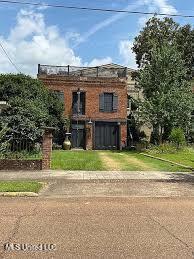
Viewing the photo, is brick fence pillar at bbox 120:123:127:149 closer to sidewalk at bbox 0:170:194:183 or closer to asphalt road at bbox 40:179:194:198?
sidewalk at bbox 0:170:194:183

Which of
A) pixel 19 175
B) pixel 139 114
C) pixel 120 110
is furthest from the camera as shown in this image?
pixel 120 110

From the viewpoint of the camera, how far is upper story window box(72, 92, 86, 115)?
42.2 m

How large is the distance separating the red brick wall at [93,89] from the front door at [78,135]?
1.23 meters

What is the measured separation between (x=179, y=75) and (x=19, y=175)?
2219cm

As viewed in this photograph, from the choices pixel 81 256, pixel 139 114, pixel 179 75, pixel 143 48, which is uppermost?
pixel 143 48

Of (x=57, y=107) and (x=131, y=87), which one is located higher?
(x=131, y=87)

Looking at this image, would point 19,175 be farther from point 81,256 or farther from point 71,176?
point 81,256

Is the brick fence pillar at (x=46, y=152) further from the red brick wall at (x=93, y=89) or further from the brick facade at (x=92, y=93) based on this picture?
the red brick wall at (x=93, y=89)

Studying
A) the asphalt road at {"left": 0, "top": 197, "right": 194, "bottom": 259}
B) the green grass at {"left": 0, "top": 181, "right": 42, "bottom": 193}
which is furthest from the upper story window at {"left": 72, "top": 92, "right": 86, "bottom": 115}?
the asphalt road at {"left": 0, "top": 197, "right": 194, "bottom": 259}

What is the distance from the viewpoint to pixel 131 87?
55.8m

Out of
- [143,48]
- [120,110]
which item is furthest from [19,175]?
[143,48]

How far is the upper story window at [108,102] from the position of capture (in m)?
42.3

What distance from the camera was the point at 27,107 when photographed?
2634cm

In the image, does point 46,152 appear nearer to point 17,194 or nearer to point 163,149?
point 17,194
